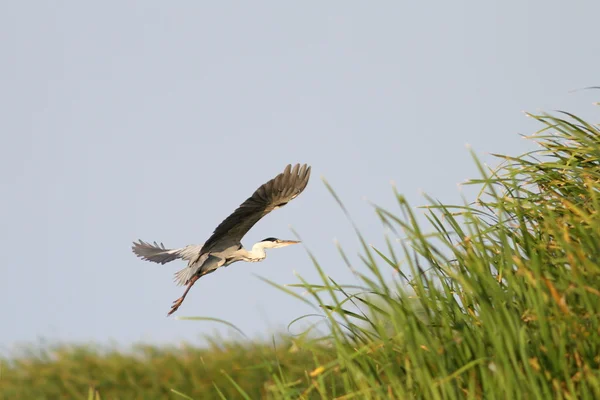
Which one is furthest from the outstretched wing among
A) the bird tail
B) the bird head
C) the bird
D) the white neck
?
the bird tail

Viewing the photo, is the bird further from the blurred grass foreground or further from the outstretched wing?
the blurred grass foreground

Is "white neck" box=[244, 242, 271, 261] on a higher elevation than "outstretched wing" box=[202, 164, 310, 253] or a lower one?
lower

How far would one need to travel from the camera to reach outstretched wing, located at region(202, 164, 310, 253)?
5793 mm

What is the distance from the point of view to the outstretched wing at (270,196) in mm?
5793

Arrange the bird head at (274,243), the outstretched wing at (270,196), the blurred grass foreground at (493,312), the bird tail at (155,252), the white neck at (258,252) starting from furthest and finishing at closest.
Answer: the bird tail at (155,252) → the bird head at (274,243) → the white neck at (258,252) → the outstretched wing at (270,196) → the blurred grass foreground at (493,312)

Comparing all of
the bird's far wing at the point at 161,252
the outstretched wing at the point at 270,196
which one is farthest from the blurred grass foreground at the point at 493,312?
the bird's far wing at the point at 161,252

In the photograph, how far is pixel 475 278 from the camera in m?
3.10

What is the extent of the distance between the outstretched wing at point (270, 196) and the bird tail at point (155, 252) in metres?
1.77

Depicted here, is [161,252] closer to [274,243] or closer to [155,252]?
[155,252]

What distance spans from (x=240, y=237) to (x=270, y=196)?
819 mm

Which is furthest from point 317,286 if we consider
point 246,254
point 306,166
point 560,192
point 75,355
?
point 75,355

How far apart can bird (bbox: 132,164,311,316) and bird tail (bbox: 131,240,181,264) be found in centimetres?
5

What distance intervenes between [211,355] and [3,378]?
6.98 feet

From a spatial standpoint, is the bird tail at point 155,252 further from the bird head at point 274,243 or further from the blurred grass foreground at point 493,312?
the blurred grass foreground at point 493,312
